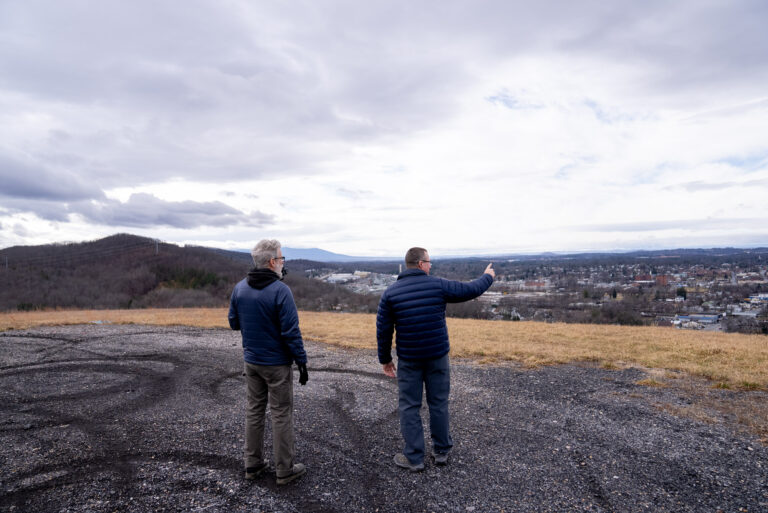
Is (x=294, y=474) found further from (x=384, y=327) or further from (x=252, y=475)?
(x=384, y=327)

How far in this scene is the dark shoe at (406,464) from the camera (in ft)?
16.2

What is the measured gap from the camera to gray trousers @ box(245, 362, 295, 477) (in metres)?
4.58

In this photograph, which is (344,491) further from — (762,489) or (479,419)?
(762,489)

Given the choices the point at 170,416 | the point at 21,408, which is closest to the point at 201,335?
the point at 21,408

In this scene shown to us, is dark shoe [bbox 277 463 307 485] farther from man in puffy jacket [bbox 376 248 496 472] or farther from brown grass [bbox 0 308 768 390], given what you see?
brown grass [bbox 0 308 768 390]

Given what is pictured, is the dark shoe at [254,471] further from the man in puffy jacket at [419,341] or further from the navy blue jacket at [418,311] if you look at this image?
the navy blue jacket at [418,311]

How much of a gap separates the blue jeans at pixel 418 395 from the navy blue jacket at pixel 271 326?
1.28m

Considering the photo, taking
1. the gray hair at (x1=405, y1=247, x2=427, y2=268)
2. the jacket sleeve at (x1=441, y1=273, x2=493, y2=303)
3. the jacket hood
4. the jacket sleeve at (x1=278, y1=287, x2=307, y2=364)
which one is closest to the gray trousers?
the jacket sleeve at (x1=278, y1=287, x2=307, y2=364)

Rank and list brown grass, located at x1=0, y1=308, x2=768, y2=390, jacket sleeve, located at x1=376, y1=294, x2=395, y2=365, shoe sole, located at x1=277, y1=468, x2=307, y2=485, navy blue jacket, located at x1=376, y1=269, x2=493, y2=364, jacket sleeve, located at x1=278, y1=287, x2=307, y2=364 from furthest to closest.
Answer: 1. brown grass, located at x1=0, y1=308, x2=768, y2=390
2. jacket sleeve, located at x1=376, y1=294, x2=395, y2=365
3. navy blue jacket, located at x1=376, y1=269, x2=493, y2=364
4. shoe sole, located at x1=277, y1=468, x2=307, y2=485
5. jacket sleeve, located at x1=278, y1=287, x2=307, y2=364

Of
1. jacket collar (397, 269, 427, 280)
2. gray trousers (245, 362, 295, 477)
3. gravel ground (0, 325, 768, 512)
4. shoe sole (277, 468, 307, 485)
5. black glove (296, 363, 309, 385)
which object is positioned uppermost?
jacket collar (397, 269, 427, 280)

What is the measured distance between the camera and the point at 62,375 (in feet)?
32.0

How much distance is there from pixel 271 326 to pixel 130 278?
9026 centimetres

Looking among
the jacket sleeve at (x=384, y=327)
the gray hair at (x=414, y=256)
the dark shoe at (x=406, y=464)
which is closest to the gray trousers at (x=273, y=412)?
the jacket sleeve at (x=384, y=327)

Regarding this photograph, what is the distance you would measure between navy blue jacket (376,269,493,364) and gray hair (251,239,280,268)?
1.36 meters
